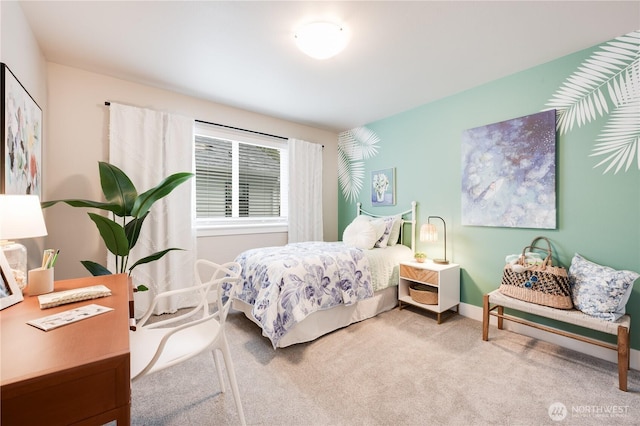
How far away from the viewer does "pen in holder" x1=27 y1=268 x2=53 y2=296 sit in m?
1.23

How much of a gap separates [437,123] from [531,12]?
1420 millimetres

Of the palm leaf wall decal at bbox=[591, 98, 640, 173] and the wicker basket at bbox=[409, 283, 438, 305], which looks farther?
the wicker basket at bbox=[409, 283, 438, 305]

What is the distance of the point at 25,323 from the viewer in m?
0.91

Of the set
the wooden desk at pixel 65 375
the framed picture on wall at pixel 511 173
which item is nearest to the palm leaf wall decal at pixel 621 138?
the framed picture on wall at pixel 511 173

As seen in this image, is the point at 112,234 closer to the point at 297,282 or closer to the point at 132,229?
the point at 132,229

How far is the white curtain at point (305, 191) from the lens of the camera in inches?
155

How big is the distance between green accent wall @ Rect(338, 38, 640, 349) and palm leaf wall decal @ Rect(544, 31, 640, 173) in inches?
2.3

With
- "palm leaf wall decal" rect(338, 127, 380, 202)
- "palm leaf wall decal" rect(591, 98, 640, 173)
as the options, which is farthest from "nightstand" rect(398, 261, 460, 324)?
"palm leaf wall decal" rect(338, 127, 380, 202)

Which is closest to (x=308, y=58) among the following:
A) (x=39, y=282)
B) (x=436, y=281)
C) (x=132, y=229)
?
(x=132, y=229)

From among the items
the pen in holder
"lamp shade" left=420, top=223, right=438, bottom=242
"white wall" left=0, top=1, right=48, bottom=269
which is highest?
"white wall" left=0, top=1, right=48, bottom=269

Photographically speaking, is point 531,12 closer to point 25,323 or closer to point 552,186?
point 552,186

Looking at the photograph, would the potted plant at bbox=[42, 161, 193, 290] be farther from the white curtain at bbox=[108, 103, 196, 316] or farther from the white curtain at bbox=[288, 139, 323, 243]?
the white curtain at bbox=[288, 139, 323, 243]

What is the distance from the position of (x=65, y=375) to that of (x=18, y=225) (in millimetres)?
966

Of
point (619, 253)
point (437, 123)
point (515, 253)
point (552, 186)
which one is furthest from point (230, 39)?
point (619, 253)
